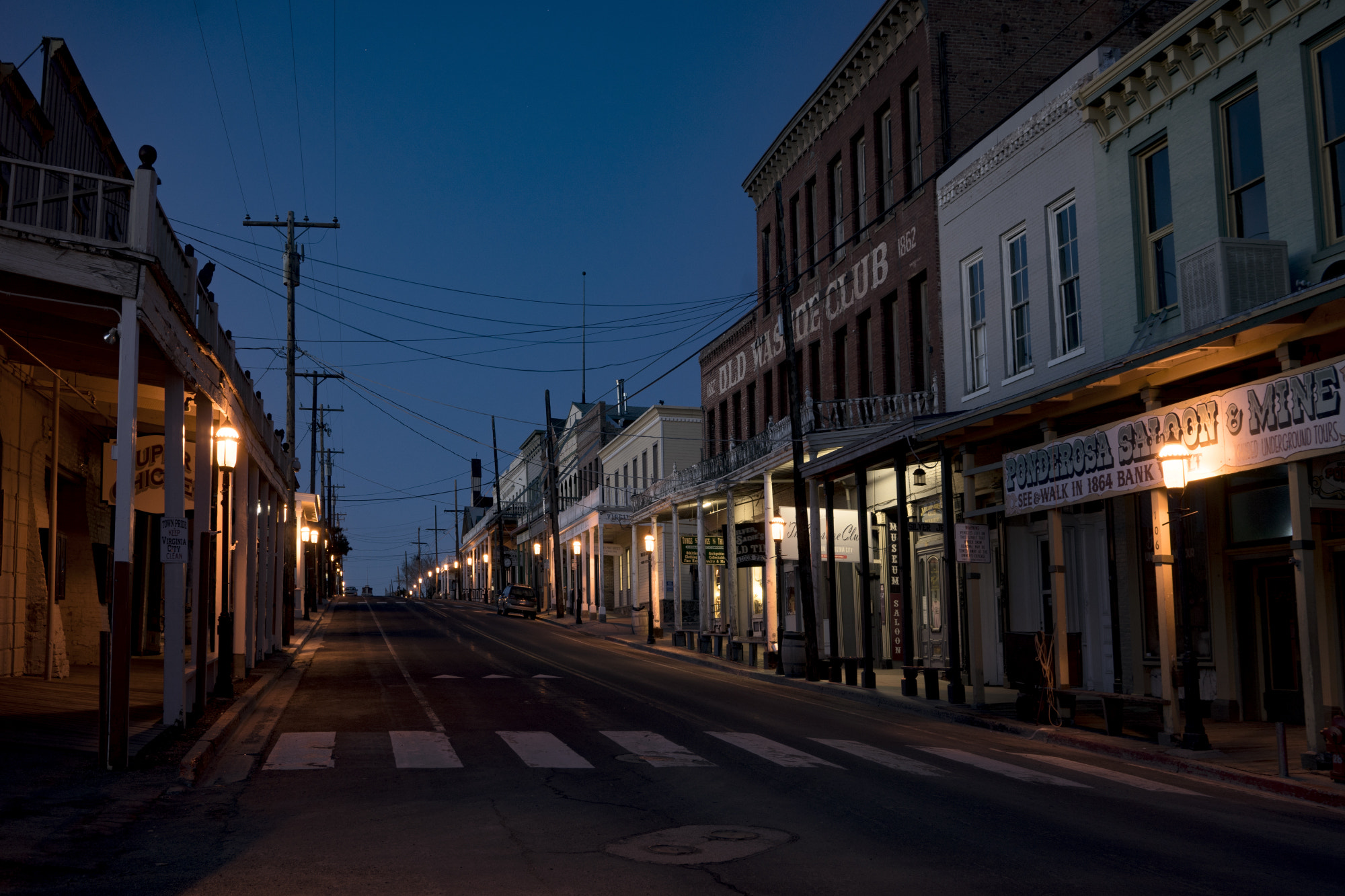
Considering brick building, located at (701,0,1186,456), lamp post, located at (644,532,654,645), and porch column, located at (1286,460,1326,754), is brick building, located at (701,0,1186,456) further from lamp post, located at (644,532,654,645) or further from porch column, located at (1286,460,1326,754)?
porch column, located at (1286,460,1326,754)

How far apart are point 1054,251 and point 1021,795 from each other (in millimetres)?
12552

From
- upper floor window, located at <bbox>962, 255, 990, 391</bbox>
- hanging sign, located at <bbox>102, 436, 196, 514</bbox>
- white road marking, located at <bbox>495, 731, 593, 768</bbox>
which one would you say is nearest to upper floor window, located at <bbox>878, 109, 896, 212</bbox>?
upper floor window, located at <bbox>962, 255, 990, 391</bbox>

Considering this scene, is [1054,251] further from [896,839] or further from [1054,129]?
[896,839]

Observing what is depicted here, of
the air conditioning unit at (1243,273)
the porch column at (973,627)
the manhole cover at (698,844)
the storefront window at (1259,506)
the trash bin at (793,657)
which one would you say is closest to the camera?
the manhole cover at (698,844)

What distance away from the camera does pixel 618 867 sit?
24.5ft

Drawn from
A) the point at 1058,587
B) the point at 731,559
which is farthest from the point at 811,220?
the point at 1058,587

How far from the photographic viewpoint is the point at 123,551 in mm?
10961

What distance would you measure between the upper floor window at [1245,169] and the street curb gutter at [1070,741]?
6899 millimetres

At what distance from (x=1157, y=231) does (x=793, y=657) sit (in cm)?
1156

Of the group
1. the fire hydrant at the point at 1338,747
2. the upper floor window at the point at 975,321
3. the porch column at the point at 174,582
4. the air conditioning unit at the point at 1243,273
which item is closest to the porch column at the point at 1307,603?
the fire hydrant at the point at 1338,747

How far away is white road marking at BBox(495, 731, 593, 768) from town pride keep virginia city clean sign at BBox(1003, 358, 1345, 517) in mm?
7289

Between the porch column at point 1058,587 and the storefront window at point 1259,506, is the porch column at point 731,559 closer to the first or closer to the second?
the porch column at point 1058,587

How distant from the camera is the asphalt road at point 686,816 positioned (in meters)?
7.28

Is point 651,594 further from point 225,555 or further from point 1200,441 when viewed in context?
point 1200,441
